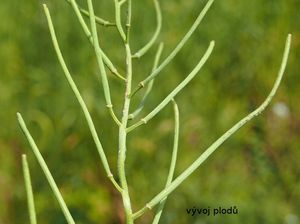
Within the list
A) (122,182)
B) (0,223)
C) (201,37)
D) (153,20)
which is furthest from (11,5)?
(122,182)

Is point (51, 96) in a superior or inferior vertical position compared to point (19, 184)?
superior

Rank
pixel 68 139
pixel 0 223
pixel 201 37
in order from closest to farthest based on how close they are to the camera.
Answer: pixel 0 223
pixel 68 139
pixel 201 37

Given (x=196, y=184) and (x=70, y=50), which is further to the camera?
(x=70, y=50)

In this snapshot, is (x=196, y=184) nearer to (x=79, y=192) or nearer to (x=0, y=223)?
(x=79, y=192)

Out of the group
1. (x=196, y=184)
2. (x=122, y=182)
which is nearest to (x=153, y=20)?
(x=196, y=184)

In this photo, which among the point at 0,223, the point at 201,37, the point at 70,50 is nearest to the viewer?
the point at 0,223

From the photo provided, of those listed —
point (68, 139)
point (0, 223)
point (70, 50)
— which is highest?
point (70, 50)
